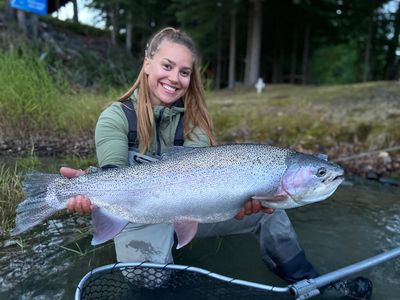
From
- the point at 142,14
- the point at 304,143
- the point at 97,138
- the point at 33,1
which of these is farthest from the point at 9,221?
the point at 142,14

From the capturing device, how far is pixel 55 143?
21.1 ft

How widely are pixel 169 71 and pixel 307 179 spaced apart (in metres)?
1.39

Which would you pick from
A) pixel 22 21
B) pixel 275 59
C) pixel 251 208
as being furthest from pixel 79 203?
pixel 275 59

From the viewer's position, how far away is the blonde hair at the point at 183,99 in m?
3.12

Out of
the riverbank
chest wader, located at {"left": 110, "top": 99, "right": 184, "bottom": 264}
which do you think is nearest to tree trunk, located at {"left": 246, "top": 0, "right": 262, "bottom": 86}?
the riverbank

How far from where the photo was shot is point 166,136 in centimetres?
333

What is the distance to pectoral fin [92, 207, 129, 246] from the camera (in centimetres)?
254

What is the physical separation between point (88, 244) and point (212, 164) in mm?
1577

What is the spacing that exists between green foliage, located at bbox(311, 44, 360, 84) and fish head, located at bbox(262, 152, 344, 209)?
21737 mm

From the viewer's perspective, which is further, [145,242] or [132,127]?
[132,127]

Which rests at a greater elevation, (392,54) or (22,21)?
(22,21)

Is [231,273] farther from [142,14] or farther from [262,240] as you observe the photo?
[142,14]

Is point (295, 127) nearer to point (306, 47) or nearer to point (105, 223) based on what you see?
point (105, 223)

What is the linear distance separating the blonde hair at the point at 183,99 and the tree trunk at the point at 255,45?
1359cm
